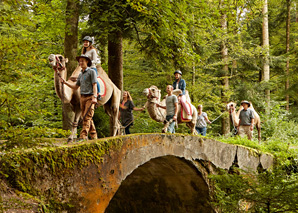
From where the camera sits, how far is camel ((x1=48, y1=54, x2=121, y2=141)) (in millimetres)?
6379

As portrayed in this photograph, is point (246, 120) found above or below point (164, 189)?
above

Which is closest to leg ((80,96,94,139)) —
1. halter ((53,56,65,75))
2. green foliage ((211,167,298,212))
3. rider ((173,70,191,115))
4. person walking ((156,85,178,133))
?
halter ((53,56,65,75))

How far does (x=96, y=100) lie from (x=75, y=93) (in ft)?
4.62

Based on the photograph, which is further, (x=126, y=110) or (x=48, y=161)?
(x=126, y=110)

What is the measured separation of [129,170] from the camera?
545cm

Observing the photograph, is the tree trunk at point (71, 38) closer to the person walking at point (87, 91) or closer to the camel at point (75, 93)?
the camel at point (75, 93)

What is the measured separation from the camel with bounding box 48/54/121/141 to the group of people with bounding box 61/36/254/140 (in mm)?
338

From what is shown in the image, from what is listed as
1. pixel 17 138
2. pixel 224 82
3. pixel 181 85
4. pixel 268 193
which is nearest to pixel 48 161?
pixel 17 138

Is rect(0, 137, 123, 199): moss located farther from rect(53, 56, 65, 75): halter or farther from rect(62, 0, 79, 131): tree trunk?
rect(62, 0, 79, 131): tree trunk

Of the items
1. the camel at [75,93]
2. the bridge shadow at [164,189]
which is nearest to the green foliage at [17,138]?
the camel at [75,93]

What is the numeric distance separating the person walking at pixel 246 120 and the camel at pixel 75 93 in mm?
6183

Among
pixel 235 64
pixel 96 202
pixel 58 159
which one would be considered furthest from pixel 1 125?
pixel 235 64

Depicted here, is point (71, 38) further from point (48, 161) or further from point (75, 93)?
point (48, 161)

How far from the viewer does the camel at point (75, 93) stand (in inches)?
251
